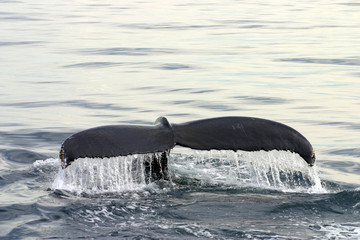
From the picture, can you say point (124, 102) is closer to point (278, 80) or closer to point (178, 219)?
point (278, 80)

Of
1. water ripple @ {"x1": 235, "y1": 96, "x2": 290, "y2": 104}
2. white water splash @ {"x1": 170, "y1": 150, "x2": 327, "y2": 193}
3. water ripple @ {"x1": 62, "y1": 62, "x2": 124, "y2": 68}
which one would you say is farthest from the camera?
water ripple @ {"x1": 62, "y1": 62, "x2": 124, "y2": 68}

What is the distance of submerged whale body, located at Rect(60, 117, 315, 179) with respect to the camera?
5.97 m

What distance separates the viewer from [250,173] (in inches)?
305

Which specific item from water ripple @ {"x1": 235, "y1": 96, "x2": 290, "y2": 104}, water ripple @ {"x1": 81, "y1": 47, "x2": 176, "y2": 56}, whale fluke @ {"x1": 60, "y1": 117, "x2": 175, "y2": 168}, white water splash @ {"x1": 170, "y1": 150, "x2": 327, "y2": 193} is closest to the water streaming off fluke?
white water splash @ {"x1": 170, "y1": 150, "x2": 327, "y2": 193}

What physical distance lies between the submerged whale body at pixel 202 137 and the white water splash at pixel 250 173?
0.21m

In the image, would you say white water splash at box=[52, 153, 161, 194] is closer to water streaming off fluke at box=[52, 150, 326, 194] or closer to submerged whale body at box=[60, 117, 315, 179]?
water streaming off fluke at box=[52, 150, 326, 194]

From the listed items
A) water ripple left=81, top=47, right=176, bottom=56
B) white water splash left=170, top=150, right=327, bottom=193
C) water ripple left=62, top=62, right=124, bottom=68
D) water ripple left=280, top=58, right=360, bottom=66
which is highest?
water ripple left=81, top=47, right=176, bottom=56

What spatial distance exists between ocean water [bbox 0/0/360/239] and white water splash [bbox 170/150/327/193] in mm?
22

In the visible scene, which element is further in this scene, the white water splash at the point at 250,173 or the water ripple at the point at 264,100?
the water ripple at the point at 264,100

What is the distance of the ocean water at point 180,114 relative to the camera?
5.91 m

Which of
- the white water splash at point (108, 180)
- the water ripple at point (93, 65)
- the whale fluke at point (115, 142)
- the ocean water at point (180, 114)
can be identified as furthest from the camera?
the water ripple at point (93, 65)

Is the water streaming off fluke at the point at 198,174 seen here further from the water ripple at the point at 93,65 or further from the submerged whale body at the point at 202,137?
the water ripple at the point at 93,65

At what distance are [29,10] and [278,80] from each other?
17389 millimetres

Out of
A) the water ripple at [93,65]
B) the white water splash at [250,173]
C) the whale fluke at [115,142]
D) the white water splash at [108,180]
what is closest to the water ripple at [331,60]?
the water ripple at [93,65]
